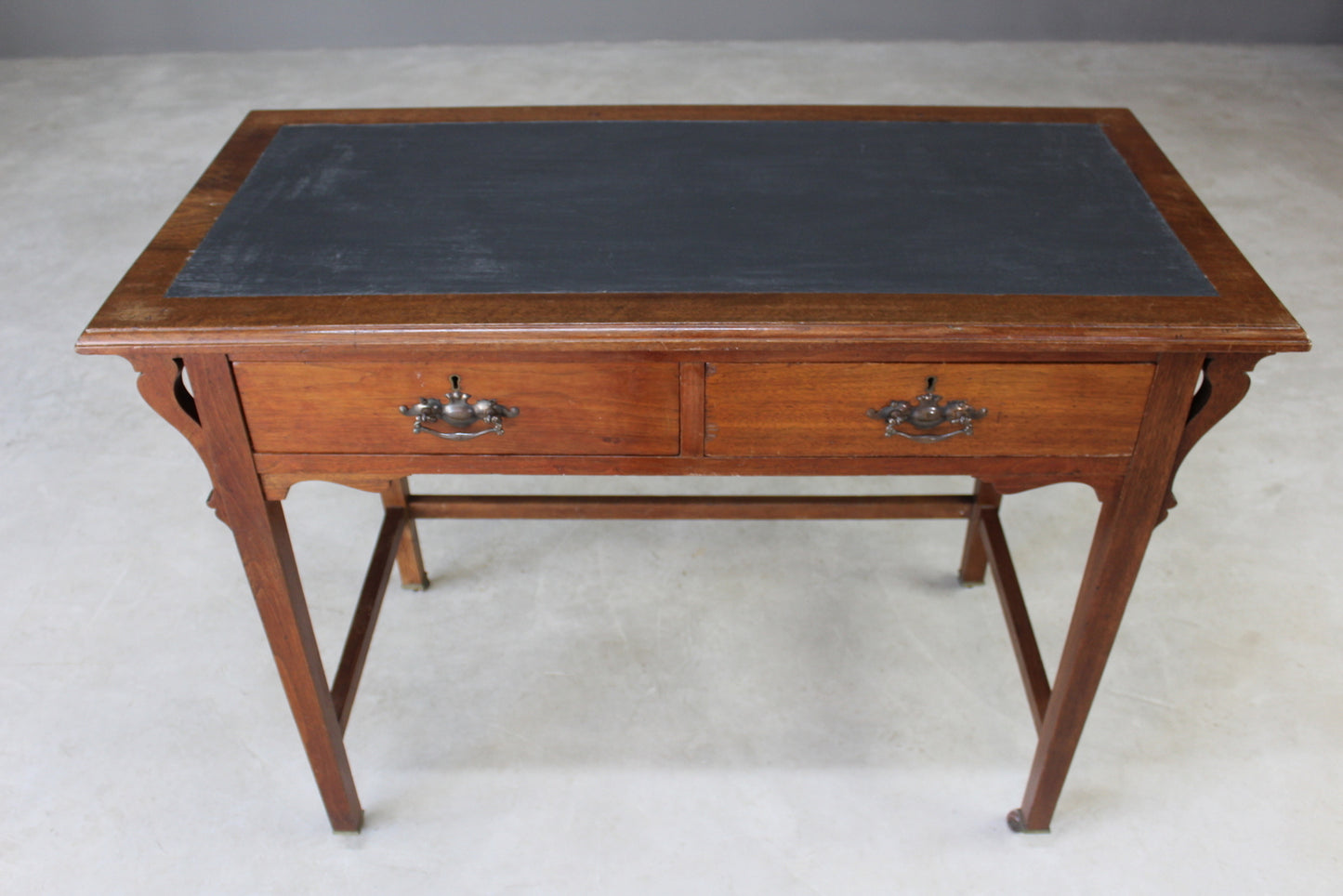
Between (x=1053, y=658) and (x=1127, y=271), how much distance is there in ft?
4.16

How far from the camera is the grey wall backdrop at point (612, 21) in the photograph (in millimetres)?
6250

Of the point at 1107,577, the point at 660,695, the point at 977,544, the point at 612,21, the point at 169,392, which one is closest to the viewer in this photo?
the point at 169,392

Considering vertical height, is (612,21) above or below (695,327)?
below

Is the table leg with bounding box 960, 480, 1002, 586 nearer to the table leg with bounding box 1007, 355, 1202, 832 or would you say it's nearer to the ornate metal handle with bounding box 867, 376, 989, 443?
the table leg with bounding box 1007, 355, 1202, 832

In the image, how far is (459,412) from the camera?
5.64ft

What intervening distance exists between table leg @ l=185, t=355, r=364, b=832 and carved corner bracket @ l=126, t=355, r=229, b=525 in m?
0.02

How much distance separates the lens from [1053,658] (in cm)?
273

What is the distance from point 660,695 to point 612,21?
15.5ft

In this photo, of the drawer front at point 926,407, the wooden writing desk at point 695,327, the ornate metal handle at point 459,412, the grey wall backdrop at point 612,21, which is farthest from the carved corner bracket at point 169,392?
the grey wall backdrop at point 612,21

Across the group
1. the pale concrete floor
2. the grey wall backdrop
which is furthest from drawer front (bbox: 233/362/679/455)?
the grey wall backdrop

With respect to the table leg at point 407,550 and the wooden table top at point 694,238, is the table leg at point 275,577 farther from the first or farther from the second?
the table leg at point 407,550

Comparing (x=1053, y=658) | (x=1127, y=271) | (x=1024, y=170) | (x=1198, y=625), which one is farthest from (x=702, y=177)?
(x=1198, y=625)

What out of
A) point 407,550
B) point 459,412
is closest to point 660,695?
point 407,550

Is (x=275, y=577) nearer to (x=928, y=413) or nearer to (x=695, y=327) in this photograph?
(x=695, y=327)
